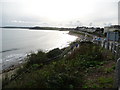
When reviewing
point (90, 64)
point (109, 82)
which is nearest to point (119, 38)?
point (90, 64)

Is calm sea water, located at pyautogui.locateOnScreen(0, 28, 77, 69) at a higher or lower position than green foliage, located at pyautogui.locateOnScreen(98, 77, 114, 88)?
lower

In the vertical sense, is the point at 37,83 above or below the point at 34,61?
above

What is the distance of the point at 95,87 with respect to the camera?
14.8 feet

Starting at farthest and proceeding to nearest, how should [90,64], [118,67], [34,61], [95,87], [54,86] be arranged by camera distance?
[34,61], [90,64], [95,87], [54,86], [118,67]

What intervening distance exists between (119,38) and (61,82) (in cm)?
2608

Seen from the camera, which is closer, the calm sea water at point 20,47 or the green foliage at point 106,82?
the green foliage at point 106,82

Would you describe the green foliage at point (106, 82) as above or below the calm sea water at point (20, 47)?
above

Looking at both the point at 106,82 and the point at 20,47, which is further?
the point at 20,47

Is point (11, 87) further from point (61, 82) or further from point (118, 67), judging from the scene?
point (118, 67)

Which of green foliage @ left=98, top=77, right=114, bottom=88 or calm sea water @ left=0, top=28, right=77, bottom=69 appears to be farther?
calm sea water @ left=0, top=28, right=77, bottom=69

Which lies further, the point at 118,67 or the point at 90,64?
the point at 90,64

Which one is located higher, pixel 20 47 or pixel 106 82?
pixel 106 82

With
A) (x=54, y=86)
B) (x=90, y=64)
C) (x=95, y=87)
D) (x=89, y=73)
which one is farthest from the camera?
(x=90, y=64)

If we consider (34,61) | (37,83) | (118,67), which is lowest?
(34,61)
